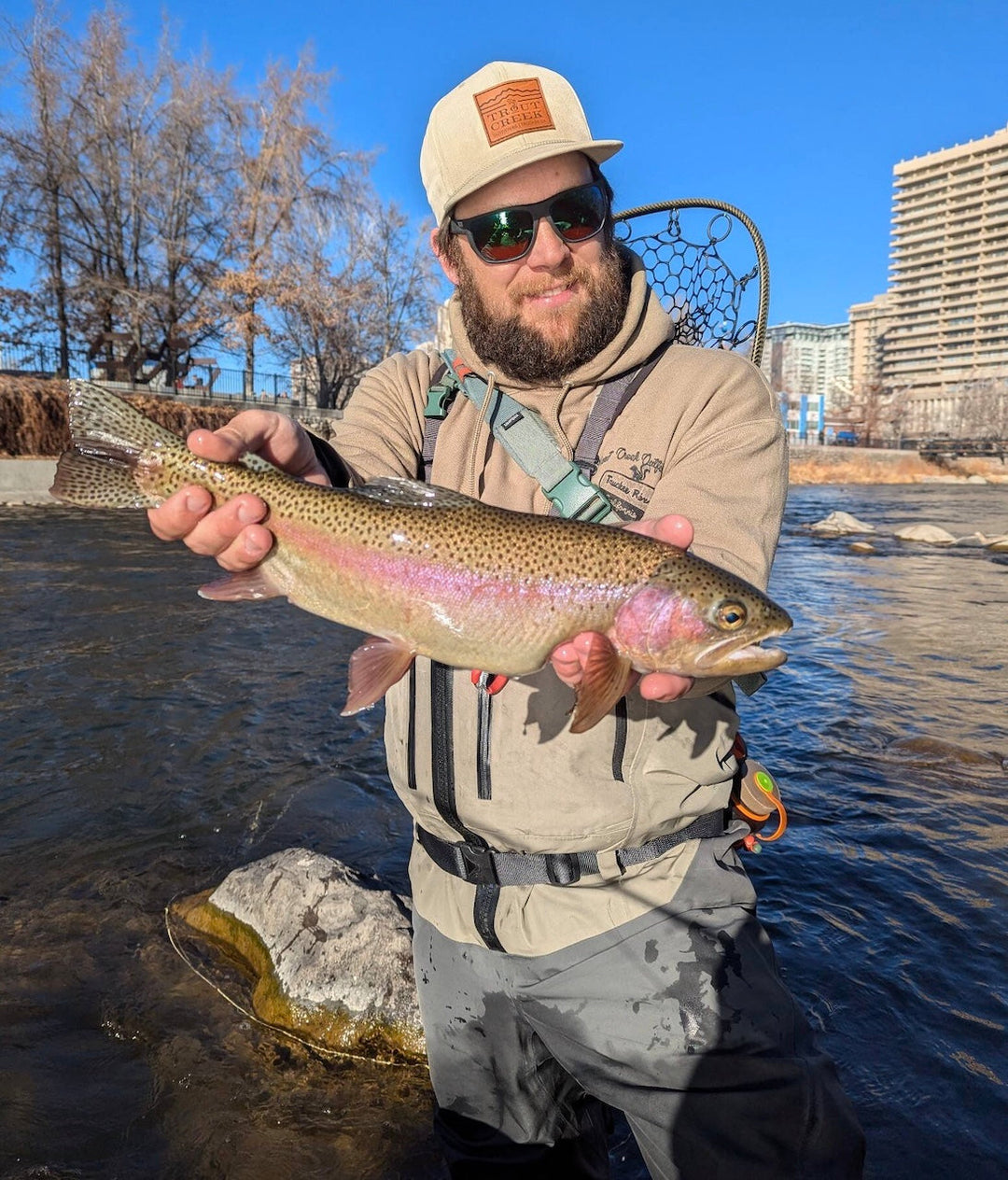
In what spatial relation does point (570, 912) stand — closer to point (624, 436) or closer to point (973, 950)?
point (624, 436)

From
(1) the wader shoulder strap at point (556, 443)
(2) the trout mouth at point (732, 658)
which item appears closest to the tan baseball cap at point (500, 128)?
(1) the wader shoulder strap at point (556, 443)

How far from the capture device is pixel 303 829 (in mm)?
5559

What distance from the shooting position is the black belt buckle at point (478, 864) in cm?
261

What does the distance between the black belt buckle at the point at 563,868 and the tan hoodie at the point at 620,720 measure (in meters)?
0.03

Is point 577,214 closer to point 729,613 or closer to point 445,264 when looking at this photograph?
point 445,264

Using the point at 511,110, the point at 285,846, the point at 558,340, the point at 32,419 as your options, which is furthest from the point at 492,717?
the point at 32,419

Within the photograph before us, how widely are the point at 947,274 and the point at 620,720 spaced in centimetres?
17440

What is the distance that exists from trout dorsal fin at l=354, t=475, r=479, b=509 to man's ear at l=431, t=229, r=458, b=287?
35.0 inches

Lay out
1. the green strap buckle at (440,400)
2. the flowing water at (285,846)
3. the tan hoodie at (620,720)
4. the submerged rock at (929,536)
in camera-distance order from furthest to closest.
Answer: the submerged rock at (929,536), the flowing water at (285,846), the green strap buckle at (440,400), the tan hoodie at (620,720)

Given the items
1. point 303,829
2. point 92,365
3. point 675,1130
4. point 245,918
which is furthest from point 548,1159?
point 92,365

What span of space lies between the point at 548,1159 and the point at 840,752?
5017 millimetres

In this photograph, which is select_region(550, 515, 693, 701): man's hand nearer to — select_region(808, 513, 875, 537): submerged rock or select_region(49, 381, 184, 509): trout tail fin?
select_region(49, 381, 184, 509): trout tail fin

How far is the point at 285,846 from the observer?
209 inches

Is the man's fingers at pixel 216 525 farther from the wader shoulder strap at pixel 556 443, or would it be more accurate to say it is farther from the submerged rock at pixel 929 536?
the submerged rock at pixel 929 536
